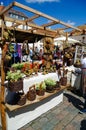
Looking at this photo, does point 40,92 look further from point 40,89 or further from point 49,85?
point 49,85

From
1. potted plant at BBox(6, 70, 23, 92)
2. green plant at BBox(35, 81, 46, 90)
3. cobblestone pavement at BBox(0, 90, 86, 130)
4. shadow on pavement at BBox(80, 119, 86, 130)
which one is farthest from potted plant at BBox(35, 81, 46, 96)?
shadow on pavement at BBox(80, 119, 86, 130)

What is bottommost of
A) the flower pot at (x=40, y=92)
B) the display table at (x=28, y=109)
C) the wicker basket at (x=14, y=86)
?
the display table at (x=28, y=109)

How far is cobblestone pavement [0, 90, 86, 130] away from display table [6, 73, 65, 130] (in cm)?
13

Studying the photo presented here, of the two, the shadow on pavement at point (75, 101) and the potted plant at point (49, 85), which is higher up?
the potted plant at point (49, 85)

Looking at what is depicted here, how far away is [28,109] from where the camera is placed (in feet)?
12.8

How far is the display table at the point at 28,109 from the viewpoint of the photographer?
11.5 ft

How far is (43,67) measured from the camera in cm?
476

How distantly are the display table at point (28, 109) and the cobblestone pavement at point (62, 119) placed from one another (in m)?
0.13

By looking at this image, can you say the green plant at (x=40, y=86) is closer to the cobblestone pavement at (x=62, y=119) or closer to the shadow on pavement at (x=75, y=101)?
the cobblestone pavement at (x=62, y=119)

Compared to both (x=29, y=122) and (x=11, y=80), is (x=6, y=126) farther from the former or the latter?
(x=11, y=80)

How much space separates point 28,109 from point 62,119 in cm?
102

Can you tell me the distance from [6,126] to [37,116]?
999 millimetres

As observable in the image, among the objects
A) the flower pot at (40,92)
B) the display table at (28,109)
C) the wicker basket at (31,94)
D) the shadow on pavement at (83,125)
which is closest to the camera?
the display table at (28,109)

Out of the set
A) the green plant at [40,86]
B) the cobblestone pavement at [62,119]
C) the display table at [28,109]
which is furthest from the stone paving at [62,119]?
the green plant at [40,86]
